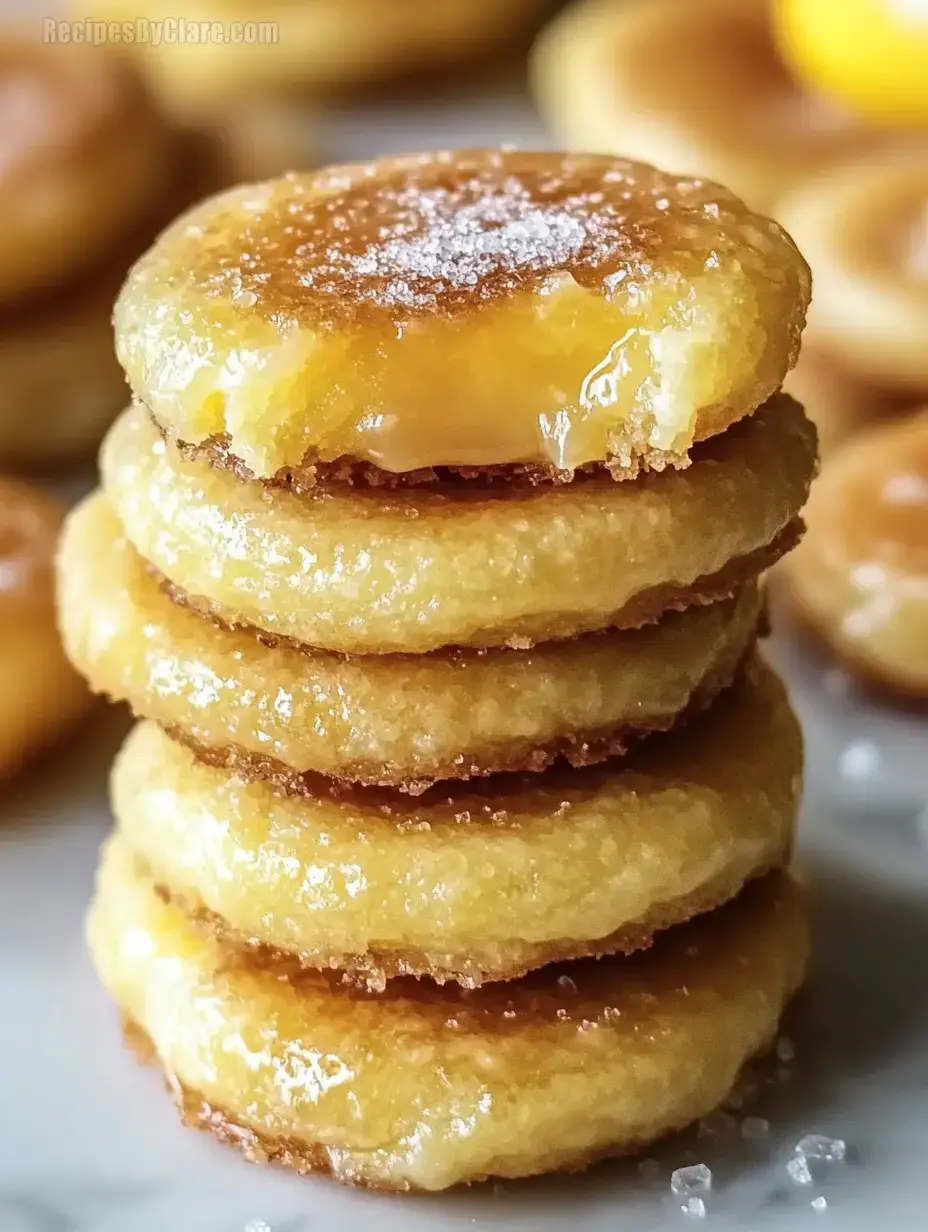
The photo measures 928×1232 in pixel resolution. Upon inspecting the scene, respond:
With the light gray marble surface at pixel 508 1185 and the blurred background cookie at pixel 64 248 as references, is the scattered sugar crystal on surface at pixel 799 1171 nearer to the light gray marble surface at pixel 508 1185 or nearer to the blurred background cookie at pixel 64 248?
the light gray marble surface at pixel 508 1185

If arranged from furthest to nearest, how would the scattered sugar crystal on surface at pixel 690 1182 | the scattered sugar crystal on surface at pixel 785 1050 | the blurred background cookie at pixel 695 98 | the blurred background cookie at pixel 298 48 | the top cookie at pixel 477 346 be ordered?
the blurred background cookie at pixel 298 48 → the blurred background cookie at pixel 695 98 → the scattered sugar crystal on surface at pixel 785 1050 → the scattered sugar crystal on surface at pixel 690 1182 → the top cookie at pixel 477 346

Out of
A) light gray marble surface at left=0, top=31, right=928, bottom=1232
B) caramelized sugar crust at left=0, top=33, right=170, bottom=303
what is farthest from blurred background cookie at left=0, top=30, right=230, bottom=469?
light gray marble surface at left=0, top=31, right=928, bottom=1232

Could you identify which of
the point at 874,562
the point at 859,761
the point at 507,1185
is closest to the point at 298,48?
the point at 874,562

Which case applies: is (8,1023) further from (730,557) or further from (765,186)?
(765,186)

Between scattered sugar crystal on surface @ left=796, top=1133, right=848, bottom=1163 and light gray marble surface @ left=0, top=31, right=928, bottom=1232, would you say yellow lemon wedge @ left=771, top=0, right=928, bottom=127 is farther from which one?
scattered sugar crystal on surface @ left=796, top=1133, right=848, bottom=1163

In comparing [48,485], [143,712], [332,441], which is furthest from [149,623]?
[48,485]

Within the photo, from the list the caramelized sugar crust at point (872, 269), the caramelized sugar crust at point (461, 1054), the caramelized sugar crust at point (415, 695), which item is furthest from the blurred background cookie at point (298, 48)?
the caramelized sugar crust at point (461, 1054)
